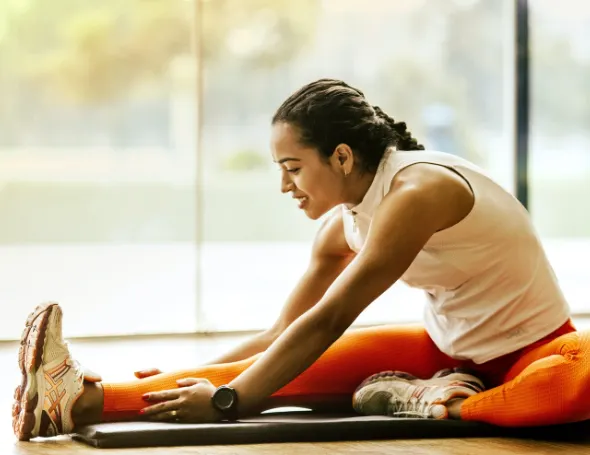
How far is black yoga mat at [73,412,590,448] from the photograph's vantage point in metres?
1.96

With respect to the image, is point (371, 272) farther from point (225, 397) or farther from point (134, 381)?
point (134, 381)

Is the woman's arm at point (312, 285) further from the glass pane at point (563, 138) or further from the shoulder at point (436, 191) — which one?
the glass pane at point (563, 138)

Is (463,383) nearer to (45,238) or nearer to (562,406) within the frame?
(562,406)

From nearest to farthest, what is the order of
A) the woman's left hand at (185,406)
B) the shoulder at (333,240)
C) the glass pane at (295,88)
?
the woman's left hand at (185,406) → the shoulder at (333,240) → the glass pane at (295,88)

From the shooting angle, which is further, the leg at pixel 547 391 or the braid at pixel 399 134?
the braid at pixel 399 134

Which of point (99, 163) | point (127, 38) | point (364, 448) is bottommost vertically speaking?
point (364, 448)

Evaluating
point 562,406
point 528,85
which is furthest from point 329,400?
point 528,85

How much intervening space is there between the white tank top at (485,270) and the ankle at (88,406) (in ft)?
2.15

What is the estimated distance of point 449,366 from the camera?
89.4 inches

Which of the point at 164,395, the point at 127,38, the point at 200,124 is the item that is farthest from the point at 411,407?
the point at 127,38

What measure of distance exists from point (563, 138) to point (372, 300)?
292 cm

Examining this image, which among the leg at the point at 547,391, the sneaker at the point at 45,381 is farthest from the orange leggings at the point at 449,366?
the sneaker at the point at 45,381

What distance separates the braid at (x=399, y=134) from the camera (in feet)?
7.14

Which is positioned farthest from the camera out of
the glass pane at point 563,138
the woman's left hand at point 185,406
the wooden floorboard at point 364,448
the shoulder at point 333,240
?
the glass pane at point 563,138
